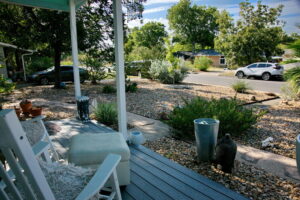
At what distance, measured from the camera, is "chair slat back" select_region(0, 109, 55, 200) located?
789 millimetres

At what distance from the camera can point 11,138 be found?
0.81 meters

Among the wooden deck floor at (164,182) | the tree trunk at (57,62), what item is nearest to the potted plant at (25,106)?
the wooden deck floor at (164,182)

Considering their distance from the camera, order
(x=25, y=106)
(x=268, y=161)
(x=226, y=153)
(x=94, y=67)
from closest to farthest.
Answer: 1. (x=226, y=153)
2. (x=268, y=161)
3. (x=25, y=106)
4. (x=94, y=67)

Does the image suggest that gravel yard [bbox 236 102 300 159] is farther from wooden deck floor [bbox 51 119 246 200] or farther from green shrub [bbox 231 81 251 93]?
green shrub [bbox 231 81 251 93]

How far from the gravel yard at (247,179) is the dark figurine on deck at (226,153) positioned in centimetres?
12

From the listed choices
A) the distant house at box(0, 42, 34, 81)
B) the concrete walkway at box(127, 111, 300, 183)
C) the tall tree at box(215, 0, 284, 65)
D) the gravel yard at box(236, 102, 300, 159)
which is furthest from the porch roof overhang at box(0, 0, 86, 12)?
the tall tree at box(215, 0, 284, 65)

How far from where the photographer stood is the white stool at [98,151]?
205cm

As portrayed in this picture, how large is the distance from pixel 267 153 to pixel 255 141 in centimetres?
67

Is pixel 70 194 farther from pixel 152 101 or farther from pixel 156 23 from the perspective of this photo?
pixel 156 23

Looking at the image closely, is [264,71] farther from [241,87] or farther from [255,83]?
[241,87]

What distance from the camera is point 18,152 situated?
2.72 ft

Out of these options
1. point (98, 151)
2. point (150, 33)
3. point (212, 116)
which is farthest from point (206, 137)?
point (150, 33)

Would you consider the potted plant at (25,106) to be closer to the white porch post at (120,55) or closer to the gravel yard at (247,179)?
the white porch post at (120,55)

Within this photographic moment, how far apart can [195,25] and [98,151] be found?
47.5 metres
